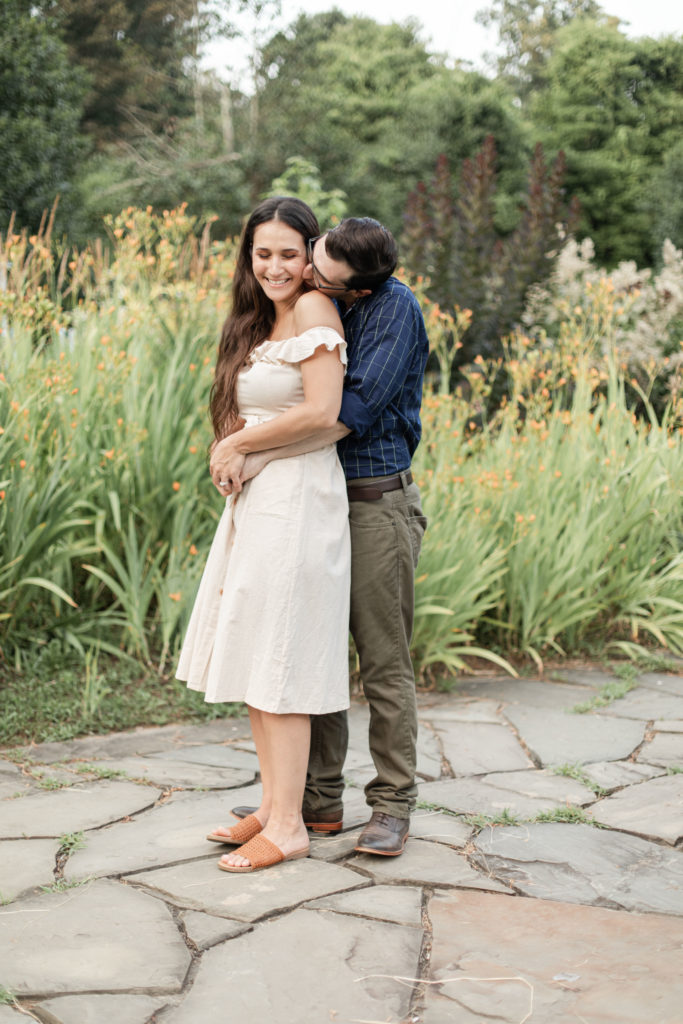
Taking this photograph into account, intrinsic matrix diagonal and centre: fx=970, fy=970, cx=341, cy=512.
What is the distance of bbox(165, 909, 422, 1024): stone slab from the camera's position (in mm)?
1837

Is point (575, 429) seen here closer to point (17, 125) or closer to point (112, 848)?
point (112, 848)

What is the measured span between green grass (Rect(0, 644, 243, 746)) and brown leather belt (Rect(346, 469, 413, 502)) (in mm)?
1674

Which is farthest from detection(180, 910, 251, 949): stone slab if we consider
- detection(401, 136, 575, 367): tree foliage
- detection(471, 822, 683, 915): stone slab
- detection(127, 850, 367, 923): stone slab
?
detection(401, 136, 575, 367): tree foliage

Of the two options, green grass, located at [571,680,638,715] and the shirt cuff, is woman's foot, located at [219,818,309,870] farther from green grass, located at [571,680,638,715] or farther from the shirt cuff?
green grass, located at [571,680,638,715]

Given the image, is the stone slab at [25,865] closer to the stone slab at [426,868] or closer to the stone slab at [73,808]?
the stone slab at [73,808]

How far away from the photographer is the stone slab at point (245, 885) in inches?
90.0

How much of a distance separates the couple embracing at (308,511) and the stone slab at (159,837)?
0.43 ft

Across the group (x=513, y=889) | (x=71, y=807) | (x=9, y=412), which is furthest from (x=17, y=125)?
(x=513, y=889)

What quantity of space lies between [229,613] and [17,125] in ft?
35.6

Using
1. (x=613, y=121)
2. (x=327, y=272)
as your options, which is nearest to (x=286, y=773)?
(x=327, y=272)

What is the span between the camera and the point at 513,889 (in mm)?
2424

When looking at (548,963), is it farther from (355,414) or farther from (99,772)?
(99,772)

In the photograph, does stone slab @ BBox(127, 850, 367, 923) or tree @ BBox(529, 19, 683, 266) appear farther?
tree @ BBox(529, 19, 683, 266)

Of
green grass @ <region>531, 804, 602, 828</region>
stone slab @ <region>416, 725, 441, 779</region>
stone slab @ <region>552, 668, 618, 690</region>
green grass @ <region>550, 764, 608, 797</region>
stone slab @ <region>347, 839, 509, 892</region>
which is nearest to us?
stone slab @ <region>347, 839, 509, 892</region>
